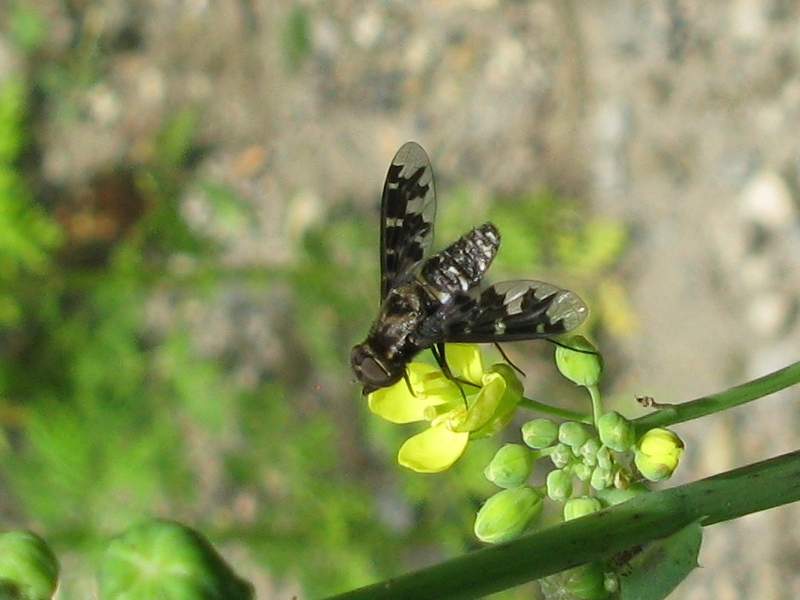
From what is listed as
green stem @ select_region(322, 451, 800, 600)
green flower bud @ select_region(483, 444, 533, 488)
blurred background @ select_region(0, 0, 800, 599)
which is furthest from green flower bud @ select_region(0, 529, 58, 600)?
Result: blurred background @ select_region(0, 0, 800, 599)

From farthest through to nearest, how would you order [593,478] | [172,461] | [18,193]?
1. [172,461]
2. [18,193]
3. [593,478]

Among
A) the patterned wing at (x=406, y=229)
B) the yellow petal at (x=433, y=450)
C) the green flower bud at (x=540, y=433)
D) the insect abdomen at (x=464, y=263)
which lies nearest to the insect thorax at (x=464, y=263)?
the insect abdomen at (x=464, y=263)

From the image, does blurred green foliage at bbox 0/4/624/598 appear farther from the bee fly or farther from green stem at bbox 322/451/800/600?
green stem at bbox 322/451/800/600

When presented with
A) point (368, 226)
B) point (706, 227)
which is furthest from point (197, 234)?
point (706, 227)

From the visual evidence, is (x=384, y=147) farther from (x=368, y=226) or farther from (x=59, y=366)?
(x=59, y=366)

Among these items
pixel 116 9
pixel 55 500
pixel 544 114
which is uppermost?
pixel 116 9

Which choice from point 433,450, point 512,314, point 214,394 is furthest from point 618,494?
point 214,394

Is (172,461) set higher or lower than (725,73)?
lower

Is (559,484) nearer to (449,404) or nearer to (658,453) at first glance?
(658,453)
